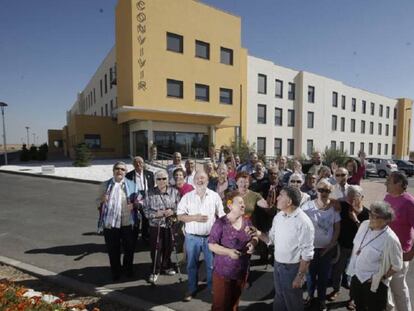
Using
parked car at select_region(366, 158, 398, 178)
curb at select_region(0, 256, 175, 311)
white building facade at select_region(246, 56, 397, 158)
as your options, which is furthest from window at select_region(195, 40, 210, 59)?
curb at select_region(0, 256, 175, 311)

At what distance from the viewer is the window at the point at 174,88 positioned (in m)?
20.7

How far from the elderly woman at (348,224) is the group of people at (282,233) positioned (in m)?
0.01

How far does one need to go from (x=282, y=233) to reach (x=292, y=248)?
0.18 metres

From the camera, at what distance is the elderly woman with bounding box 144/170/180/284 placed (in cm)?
416

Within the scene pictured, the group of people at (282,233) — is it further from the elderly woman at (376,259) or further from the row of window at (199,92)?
the row of window at (199,92)

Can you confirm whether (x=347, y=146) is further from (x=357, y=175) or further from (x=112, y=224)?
(x=112, y=224)

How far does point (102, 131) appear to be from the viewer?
2658cm

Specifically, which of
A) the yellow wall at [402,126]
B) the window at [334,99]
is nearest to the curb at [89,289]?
the window at [334,99]

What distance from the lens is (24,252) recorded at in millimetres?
5262

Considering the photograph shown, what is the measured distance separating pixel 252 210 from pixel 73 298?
9.66 ft

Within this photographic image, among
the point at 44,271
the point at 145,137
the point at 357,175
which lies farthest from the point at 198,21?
the point at 44,271

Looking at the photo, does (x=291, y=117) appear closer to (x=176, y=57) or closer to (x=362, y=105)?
(x=362, y=105)

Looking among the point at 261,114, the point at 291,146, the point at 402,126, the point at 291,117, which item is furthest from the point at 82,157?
the point at 402,126

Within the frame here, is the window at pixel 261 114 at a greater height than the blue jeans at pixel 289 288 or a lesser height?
greater
